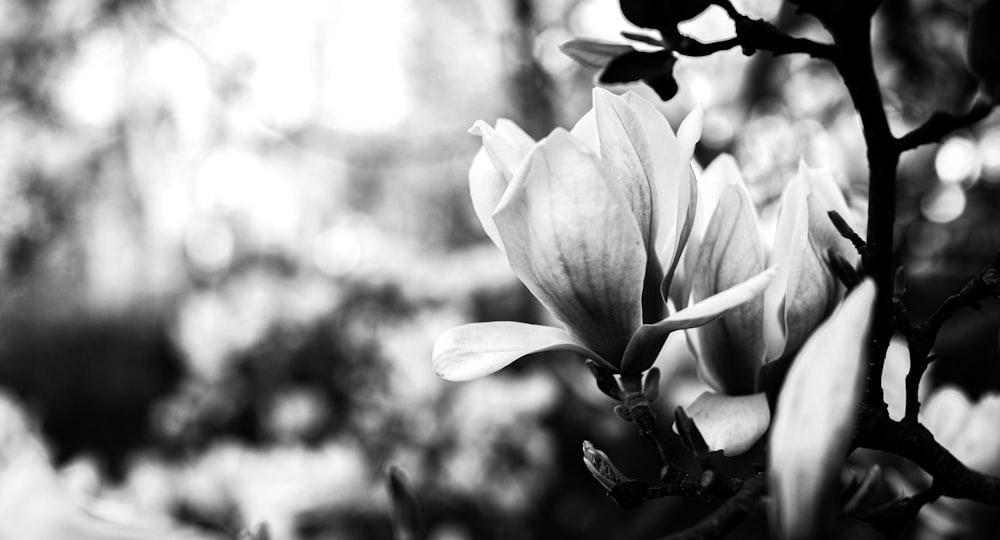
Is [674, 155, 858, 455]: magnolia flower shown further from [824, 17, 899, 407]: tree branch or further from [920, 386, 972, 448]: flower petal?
[920, 386, 972, 448]: flower petal

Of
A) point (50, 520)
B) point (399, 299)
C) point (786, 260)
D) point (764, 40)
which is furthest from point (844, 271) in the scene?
point (399, 299)

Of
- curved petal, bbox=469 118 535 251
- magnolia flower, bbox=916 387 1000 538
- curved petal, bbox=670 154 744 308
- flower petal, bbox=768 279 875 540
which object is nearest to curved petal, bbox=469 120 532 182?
curved petal, bbox=469 118 535 251

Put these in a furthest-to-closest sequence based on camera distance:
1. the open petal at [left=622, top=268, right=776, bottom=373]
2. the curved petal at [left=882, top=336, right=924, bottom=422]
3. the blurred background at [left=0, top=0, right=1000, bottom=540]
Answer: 1. the blurred background at [left=0, top=0, right=1000, bottom=540]
2. the curved petal at [left=882, top=336, right=924, bottom=422]
3. the open petal at [left=622, top=268, right=776, bottom=373]

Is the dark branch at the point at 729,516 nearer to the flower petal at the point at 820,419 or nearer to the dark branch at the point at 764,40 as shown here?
the flower petal at the point at 820,419

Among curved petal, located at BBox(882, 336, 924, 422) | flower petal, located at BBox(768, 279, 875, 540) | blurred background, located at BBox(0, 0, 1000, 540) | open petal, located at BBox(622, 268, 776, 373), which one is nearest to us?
flower petal, located at BBox(768, 279, 875, 540)

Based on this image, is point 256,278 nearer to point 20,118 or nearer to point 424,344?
point 424,344

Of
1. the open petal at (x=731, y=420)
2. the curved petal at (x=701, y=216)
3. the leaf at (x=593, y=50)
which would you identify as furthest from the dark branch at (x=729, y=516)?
the leaf at (x=593, y=50)
